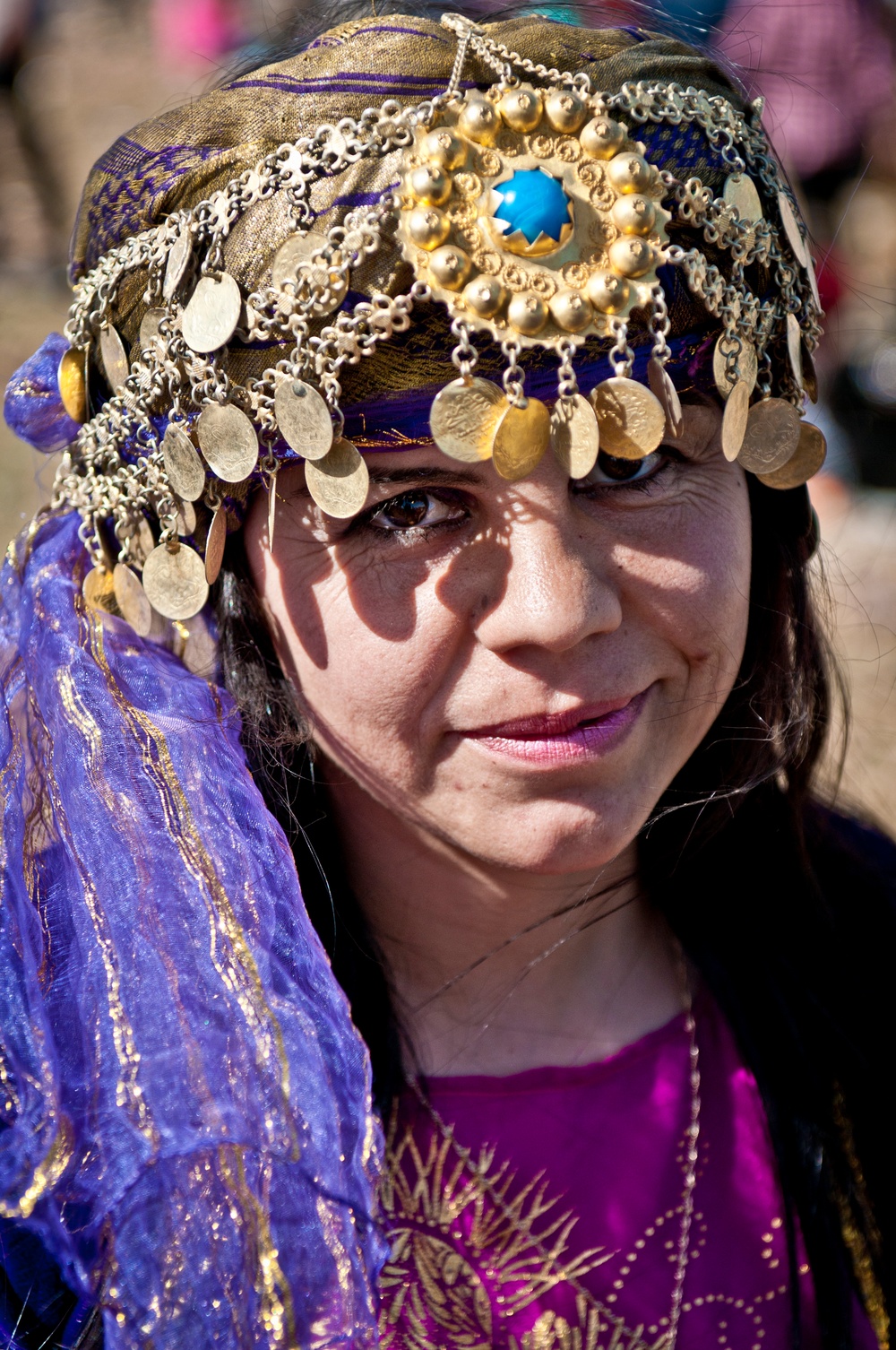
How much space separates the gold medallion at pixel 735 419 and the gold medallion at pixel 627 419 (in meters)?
0.10

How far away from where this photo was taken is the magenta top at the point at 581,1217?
1594 mm

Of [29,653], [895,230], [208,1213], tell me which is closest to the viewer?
[208,1213]

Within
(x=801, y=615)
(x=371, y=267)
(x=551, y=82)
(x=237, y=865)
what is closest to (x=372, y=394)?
(x=371, y=267)

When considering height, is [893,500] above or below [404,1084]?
below

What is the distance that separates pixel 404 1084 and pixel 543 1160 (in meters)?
0.21

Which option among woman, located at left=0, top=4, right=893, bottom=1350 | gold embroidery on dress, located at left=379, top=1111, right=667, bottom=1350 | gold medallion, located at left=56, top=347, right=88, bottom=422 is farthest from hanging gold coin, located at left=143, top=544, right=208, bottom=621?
gold embroidery on dress, located at left=379, top=1111, right=667, bottom=1350

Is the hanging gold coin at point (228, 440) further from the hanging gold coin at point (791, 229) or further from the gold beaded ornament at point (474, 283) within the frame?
the hanging gold coin at point (791, 229)

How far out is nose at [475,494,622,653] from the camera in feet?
4.38

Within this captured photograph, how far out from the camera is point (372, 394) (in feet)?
4.39

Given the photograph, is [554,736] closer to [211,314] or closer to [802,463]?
[802,463]

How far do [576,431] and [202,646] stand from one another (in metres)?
0.58

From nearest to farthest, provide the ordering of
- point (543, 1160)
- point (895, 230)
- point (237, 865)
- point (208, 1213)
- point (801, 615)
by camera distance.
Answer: point (208, 1213)
point (237, 865)
point (543, 1160)
point (801, 615)
point (895, 230)

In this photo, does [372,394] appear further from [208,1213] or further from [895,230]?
[895,230]

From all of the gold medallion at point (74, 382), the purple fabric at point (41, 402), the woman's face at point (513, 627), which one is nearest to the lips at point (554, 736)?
the woman's face at point (513, 627)
